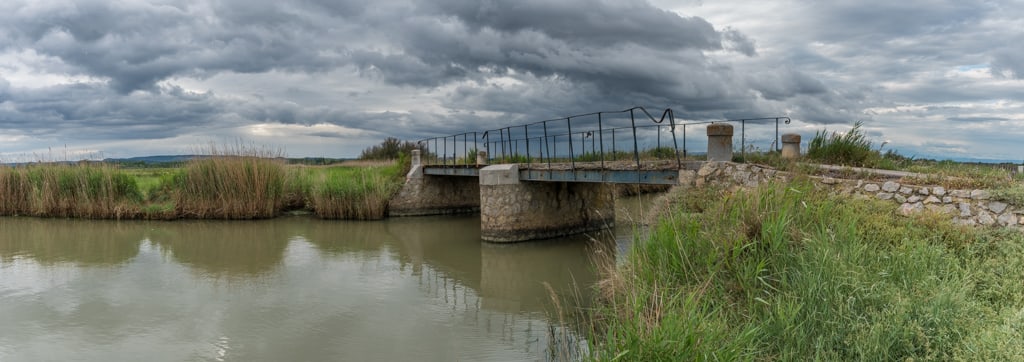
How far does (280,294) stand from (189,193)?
11.0 m

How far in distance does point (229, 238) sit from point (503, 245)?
23.8 ft

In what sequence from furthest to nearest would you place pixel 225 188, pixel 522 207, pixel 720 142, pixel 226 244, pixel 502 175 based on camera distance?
pixel 225 188 < pixel 226 244 < pixel 522 207 < pixel 502 175 < pixel 720 142

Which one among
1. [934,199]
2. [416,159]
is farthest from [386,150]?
[934,199]

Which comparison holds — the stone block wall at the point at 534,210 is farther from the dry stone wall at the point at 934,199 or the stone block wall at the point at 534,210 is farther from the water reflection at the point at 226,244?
the dry stone wall at the point at 934,199

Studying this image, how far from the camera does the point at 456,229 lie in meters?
16.9

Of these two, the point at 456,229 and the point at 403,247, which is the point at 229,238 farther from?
the point at 456,229

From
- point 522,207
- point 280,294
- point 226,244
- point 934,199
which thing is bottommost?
point 280,294

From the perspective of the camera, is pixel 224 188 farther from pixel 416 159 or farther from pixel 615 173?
pixel 615 173

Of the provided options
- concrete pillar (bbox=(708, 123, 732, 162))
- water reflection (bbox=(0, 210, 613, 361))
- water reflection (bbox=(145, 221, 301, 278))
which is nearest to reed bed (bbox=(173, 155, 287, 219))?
water reflection (bbox=(145, 221, 301, 278))

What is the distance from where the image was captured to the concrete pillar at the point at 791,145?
9.41 metres

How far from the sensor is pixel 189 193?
58.9 ft

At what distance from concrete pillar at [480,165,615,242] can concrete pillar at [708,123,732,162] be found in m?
4.10

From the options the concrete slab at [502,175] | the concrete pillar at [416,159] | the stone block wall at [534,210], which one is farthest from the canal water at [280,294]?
the concrete pillar at [416,159]

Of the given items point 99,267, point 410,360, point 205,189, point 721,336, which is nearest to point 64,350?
point 410,360
